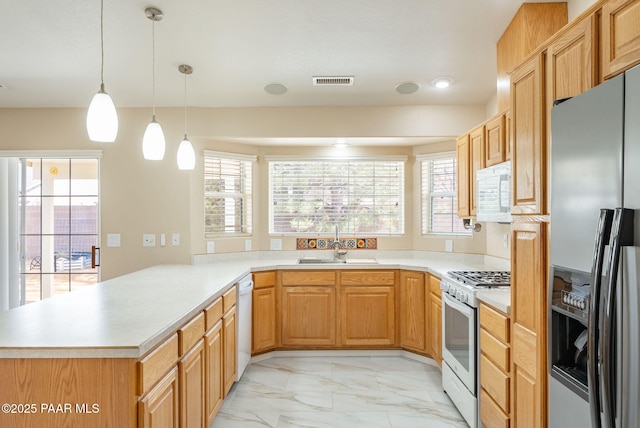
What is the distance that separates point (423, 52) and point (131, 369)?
8.80 feet

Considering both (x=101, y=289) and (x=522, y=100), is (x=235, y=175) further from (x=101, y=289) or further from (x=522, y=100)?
(x=522, y=100)

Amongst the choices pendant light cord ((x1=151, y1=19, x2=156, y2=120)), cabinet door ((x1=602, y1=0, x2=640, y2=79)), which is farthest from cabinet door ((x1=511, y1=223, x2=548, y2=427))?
pendant light cord ((x1=151, y1=19, x2=156, y2=120))

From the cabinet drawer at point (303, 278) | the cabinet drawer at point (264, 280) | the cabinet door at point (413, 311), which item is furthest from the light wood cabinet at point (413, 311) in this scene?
the cabinet drawer at point (264, 280)

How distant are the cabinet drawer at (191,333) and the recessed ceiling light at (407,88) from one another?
2.50 m

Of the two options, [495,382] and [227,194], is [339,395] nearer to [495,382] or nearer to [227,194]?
[495,382]

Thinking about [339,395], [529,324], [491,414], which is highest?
[529,324]

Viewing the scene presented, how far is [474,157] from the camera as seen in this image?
298cm

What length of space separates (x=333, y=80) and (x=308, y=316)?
221cm

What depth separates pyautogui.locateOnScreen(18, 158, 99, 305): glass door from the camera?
12.2 ft

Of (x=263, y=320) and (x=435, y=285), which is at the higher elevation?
(x=435, y=285)

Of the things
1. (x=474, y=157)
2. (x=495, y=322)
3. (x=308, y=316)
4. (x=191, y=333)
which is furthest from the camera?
(x=308, y=316)

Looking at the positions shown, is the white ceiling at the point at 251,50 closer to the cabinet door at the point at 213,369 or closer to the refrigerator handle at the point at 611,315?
the refrigerator handle at the point at 611,315

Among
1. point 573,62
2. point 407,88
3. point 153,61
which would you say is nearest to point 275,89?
point 153,61

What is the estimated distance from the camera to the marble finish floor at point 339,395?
246cm
